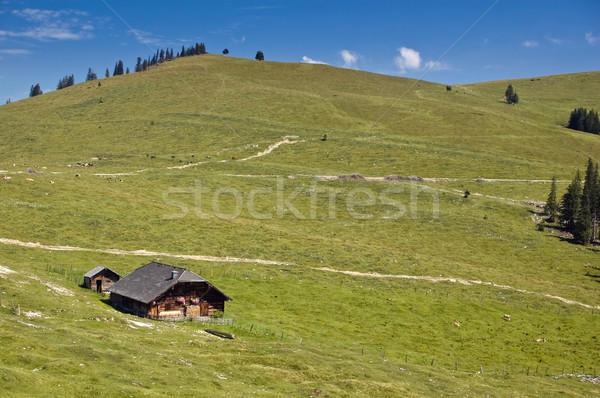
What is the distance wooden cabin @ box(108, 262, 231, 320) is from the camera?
164 ft

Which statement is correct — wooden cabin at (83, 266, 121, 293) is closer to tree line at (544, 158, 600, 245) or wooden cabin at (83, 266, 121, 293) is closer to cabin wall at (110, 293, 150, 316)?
cabin wall at (110, 293, 150, 316)

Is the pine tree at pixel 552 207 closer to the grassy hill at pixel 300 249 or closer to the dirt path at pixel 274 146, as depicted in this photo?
the grassy hill at pixel 300 249

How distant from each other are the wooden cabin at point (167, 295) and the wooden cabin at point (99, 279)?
337cm

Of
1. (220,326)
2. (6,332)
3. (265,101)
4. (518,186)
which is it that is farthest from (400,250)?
(265,101)

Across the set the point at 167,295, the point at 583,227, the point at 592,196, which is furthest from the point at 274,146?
the point at 167,295

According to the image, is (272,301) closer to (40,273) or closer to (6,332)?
(40,273)

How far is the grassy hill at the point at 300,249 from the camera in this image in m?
38.7

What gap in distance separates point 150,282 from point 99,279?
25.1 feet

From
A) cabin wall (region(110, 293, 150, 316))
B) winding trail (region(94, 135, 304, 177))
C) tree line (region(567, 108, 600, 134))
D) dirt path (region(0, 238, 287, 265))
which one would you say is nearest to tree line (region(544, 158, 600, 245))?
dirt path (region(0, 238, 287, 265))

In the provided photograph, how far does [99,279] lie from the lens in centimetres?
5584

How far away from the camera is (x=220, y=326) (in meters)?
49.6

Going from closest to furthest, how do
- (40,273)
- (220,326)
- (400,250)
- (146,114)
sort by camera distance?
(220,326) < (40,273) < (400,250) < (146,114)

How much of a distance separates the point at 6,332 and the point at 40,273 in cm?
2358

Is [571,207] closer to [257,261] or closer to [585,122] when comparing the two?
[257,261]
